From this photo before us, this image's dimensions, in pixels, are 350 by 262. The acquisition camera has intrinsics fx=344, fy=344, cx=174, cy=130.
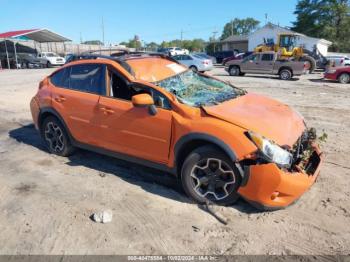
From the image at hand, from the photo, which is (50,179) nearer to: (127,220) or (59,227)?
(59,227)

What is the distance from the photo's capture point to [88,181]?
15.9 feet

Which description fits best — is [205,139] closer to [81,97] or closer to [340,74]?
[81,97]

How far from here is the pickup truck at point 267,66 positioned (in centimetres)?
1956

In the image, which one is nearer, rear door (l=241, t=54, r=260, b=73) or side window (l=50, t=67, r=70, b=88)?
side window (l=50, t=67, r=70, b=88)

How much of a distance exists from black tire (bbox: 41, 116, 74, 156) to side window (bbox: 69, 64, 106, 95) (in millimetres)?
736

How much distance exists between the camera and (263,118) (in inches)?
158

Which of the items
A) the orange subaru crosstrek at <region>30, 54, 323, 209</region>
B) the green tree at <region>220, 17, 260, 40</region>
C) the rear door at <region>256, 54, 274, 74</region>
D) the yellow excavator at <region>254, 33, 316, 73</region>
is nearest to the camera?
the orange subaru crosstrek at <region>30, 54, 323, 209</region>

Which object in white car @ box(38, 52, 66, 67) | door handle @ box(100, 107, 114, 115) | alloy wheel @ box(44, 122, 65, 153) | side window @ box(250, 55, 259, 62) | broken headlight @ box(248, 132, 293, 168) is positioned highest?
A: door handle @ box(100, 107, 114, 115)

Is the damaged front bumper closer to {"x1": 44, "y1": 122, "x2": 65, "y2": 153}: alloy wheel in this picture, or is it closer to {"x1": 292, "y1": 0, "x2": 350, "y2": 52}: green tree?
{"x1": 44, "y1": 122, "x2": 65, "y2": 153}: alloy wheel

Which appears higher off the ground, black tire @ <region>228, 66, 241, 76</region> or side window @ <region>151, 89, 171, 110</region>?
side window @ <region>151, 89, 171, 110</region>

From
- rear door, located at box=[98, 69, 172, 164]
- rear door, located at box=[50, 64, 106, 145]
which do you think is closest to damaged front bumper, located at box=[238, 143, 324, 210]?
rear door, located at box=[98, 69, 172, 164]

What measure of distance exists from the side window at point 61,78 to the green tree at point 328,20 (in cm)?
6155

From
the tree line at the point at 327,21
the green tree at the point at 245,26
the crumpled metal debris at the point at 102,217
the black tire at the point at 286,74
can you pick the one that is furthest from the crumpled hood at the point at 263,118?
the green tree at the point at 245,26

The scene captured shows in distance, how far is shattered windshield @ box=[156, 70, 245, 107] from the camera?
439 centimetres
